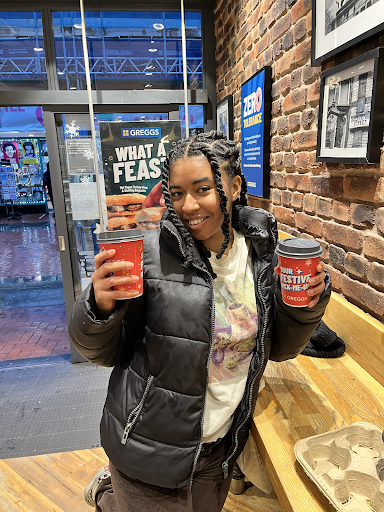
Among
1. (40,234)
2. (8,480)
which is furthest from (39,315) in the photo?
(40,234)

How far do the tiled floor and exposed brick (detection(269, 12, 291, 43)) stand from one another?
3.42m

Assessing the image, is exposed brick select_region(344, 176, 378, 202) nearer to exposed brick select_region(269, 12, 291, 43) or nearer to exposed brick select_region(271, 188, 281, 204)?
exposed brick select_region(271, 188, 281, 204)

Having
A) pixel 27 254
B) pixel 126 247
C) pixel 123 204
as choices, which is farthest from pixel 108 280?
pixel 27 254

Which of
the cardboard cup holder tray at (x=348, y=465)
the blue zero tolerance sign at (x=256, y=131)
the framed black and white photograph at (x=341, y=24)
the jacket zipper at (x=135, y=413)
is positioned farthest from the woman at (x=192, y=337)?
the blue zero tolerance sign at (x=256, y=131)

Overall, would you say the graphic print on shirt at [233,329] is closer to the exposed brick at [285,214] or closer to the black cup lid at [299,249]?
the black cup lid at [299,249]

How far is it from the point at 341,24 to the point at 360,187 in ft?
2.16

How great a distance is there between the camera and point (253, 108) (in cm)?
255

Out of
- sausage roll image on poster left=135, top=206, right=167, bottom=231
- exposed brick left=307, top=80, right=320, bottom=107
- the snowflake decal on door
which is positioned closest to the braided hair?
exposed brick left=307, top=80, right=320, bottom=107

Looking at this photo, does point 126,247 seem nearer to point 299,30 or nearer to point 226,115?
point 299,30

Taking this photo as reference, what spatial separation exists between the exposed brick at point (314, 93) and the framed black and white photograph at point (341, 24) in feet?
0.33

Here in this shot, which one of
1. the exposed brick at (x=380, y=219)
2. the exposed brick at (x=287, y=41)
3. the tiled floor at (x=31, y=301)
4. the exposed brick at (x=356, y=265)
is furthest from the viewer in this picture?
the tiled floor at (x=31, y=301)

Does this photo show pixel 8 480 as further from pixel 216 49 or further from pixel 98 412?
pixel 216 49

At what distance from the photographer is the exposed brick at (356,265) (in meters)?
1.49

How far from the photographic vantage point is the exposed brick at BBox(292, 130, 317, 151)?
1.79 metres
